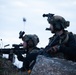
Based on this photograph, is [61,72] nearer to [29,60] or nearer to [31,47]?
[29,60]

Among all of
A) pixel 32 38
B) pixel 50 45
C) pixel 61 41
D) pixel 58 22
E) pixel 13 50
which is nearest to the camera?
pixel 50 45

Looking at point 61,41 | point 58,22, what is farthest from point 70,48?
point 58,22

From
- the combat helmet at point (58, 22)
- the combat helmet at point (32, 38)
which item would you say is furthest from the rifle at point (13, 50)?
the combat helmet at point (58, 22)

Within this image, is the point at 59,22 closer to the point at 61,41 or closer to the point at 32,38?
the point at 61,41

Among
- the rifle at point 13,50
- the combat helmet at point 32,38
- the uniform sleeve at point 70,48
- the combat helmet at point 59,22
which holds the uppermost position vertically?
the combat helmet at point 59,22

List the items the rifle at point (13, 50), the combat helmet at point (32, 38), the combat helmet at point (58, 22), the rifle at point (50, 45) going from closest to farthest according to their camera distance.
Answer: the rifle at point (50, 45), the combat helmet at point (58, 22), the combat helmet at point (32, 38), the rifle at point (13, 50)

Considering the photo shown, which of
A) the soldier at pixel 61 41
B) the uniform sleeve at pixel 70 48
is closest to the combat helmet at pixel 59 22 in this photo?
the soldier at pixel 61 41

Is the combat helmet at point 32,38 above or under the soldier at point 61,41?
under

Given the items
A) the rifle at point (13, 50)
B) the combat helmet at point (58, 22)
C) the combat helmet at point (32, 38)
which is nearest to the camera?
the combat helmet at point (58, 22)

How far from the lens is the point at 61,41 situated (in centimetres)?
723

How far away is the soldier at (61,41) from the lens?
7.03 metres

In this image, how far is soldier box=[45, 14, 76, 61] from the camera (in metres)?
7.03

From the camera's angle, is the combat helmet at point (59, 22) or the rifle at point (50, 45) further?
Answer: the combat helmet at point (59, 22)

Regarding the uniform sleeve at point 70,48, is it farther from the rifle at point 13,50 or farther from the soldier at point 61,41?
the rifle at point 13,50
